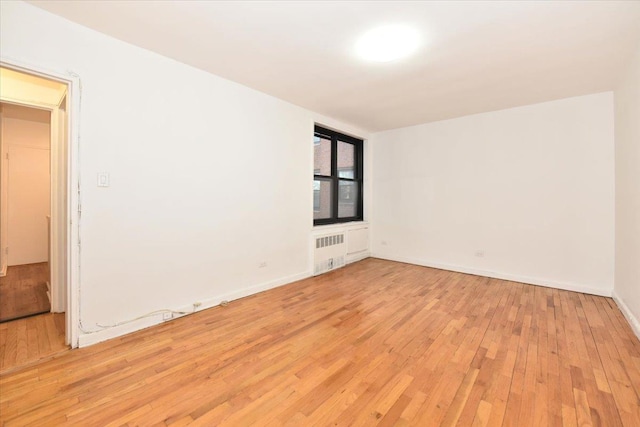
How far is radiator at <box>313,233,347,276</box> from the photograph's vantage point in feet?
14.5

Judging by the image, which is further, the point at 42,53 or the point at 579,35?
the point at 579,35

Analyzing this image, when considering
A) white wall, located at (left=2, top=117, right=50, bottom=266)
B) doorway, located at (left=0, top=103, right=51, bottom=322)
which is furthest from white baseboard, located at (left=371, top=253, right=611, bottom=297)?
white wall, located at (left=2, top=117, right=50, bottom=266)

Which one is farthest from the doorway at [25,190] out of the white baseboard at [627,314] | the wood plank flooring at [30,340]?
the white baseboard at [627,314]

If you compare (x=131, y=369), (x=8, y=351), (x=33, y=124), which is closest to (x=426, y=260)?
(x=131, y=369)

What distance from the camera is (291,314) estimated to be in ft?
9.48

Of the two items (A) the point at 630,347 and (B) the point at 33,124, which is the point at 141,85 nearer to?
(B) the point at 33,124

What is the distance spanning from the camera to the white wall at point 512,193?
3.57 meters

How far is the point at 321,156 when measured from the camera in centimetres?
488

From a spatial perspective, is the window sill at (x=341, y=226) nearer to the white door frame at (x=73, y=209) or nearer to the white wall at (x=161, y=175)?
the white wall at (x=161, y=175)

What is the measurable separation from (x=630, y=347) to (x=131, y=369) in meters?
3.96

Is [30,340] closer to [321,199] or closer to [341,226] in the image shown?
[321,199]

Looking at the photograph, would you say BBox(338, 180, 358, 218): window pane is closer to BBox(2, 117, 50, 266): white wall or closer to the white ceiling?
the white ceiling

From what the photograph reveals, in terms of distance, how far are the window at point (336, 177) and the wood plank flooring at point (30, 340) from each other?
3381mm

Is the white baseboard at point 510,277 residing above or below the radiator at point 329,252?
below
